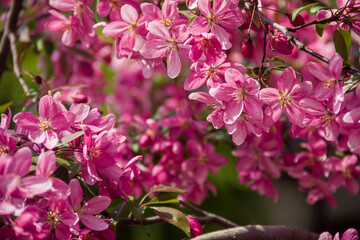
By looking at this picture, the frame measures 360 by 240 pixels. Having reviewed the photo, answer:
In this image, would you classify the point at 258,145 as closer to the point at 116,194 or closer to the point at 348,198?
the point at 116,194

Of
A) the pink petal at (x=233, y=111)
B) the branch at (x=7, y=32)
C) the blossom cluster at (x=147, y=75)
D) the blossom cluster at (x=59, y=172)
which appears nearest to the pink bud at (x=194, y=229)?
the blossom cluster at (x=147, y=75)

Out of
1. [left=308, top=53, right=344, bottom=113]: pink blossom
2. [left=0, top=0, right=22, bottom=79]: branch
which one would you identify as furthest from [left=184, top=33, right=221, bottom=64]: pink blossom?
[left=0, top=0, right=22, bottom=79]: branch

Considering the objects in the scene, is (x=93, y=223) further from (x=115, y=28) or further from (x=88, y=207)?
(x=115, y=28)

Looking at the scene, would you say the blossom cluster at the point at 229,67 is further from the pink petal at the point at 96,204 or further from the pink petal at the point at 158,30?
the pink petal at the point at 96,204

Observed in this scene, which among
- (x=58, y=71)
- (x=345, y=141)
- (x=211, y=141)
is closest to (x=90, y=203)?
(x=345, y=141)

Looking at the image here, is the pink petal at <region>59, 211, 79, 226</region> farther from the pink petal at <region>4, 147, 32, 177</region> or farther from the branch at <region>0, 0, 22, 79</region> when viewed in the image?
the branch at <region>0, 0, 22, 79</region>

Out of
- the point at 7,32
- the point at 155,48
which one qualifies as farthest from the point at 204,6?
the point at 7,32
